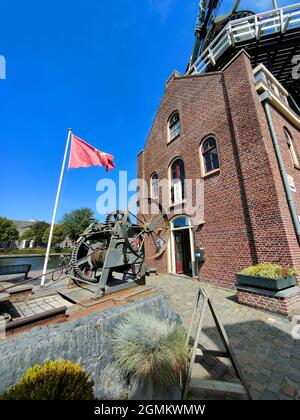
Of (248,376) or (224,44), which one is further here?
(224,44)

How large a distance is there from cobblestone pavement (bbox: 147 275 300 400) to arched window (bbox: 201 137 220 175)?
18.7 ft

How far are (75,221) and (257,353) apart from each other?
40511 millimetres

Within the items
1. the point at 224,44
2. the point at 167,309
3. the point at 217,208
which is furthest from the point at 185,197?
the point at 224,44

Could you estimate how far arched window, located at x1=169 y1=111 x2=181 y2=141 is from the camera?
36.2 ft

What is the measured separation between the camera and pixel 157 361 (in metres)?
2.04

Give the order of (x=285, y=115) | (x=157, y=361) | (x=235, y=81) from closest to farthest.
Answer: (x=157, y=361), (x=235, y=81), (x=285, y=115)

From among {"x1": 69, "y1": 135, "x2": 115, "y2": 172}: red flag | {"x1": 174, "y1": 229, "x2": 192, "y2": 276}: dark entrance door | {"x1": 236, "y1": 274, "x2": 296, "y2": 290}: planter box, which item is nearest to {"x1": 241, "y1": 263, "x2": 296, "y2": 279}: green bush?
{"x1": 236, "y1": 274, "x2": 296, "y2": 290}: planter box

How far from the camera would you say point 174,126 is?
1145 centimetres

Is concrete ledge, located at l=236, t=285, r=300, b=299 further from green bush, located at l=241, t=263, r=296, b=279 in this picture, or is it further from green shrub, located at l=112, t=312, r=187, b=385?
green shrub, located at l=112, t=312, r=187, b=385

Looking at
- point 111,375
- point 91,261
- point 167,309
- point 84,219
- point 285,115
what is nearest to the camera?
point 111,375

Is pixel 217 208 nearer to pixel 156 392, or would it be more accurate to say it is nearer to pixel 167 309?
pixel 167 309

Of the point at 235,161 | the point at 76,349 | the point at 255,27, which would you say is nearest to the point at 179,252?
the point at 235,161

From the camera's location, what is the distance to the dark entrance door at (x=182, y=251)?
32.6 ft

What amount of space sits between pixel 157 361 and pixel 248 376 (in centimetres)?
140
